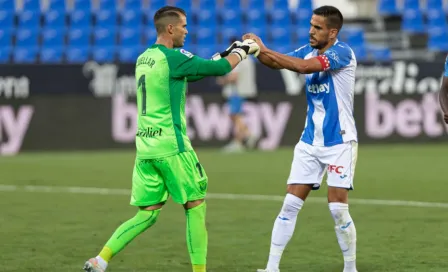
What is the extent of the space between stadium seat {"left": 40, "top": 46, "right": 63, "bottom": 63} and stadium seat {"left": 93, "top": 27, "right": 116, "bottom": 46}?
3.00 ft

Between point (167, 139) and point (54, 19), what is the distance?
56.6ft

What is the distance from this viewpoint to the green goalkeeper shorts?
281 inches

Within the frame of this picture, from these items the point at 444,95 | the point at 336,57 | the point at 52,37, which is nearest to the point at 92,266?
the point at 336,57

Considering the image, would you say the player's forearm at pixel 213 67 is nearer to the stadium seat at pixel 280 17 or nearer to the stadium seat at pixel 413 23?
the stadium seat at pixel 280 17

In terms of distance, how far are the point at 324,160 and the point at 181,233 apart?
2542 millimetres

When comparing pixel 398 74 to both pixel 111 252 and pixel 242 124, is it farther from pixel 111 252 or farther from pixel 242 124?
pixel 111 252

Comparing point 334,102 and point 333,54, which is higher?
point 333,54

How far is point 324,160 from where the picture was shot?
25.6ft

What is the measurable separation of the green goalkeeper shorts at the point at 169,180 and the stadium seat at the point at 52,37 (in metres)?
16.6

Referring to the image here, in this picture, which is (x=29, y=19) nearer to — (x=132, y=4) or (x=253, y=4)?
(x=132, y=4)

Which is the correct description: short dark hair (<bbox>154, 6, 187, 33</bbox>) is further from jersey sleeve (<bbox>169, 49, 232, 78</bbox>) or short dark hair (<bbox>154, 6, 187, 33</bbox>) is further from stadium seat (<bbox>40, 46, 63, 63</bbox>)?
stadium seat (<bbox>40, 46, 63, 63</bbox>)

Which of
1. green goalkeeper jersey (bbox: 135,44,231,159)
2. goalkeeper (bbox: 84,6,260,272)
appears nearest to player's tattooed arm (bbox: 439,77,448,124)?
goalkeeper (bbox: 84,6,260,272)

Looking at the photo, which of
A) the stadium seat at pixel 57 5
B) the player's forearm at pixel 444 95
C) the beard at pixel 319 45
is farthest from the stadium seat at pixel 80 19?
the beard at pixel 319 45

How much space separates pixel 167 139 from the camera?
23.5ft
